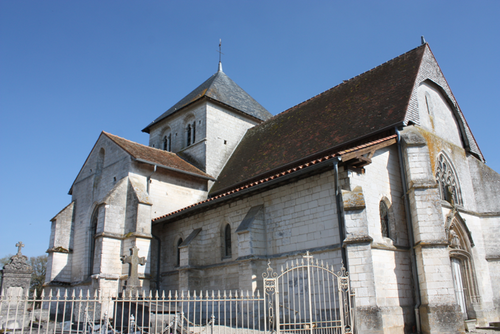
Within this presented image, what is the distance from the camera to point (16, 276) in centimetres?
1509

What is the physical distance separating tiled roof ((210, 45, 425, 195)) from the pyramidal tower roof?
13.4ft

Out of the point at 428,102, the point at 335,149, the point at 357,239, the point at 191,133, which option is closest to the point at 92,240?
the point at 191,133

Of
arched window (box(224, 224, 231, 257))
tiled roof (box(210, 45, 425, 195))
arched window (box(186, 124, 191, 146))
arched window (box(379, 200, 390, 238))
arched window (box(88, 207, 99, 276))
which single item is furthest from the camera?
arched window (box(186, 124, 191, 146))

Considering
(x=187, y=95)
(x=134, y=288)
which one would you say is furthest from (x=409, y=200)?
(x=187, y=95)

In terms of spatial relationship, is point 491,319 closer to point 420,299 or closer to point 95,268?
point 420,299

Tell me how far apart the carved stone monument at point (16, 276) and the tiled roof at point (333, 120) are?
25.9ft

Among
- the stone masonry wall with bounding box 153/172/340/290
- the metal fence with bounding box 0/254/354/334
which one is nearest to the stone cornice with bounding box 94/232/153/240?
the stone masonry wall with bounding box 153/172/340/290

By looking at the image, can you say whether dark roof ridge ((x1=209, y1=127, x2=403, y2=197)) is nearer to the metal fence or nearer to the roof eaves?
the roof eaves

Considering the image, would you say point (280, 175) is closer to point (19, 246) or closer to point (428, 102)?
point (428, 102)

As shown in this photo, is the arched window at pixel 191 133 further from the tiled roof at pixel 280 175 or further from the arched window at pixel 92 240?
the tiled roof at pixel 280 175

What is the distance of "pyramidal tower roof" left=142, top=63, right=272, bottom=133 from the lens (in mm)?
22062

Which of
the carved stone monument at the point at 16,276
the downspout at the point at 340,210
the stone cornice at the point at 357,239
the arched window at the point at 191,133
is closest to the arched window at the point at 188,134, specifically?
the arched window at the point at 191,133

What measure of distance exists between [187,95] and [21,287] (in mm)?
13812

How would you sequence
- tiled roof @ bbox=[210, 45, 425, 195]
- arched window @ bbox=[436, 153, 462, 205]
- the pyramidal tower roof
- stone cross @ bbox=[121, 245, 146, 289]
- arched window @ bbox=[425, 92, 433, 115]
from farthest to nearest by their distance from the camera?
1. the pyramidal tower roof
2. arched window @ bbox=[425, 92, 433, 115]
3. tiled roof @ bbox=[210, 45, 425, 195]
4. arched window @ bbox=[436, 153, 462, 205]
5. stone cross @ bbox=[121, 245, 146, 289]
